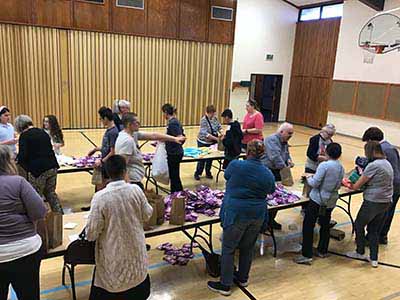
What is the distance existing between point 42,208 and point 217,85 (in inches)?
479

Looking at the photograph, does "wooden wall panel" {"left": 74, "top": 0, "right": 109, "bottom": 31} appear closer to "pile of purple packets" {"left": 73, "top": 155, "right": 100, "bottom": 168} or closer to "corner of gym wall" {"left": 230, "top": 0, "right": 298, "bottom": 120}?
"corner of gym wall" {"left": 230, "top": 0, "right": 298, "bottom": 120}

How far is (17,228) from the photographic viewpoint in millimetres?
2137

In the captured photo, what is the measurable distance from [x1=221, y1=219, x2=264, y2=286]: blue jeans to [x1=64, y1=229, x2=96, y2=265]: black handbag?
47.0 inches

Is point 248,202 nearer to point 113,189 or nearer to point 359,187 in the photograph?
point 113,189

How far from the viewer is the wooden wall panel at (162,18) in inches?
470

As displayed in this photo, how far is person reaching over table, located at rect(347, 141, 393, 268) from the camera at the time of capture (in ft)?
12.4

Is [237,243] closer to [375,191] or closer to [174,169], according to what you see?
[375,191]

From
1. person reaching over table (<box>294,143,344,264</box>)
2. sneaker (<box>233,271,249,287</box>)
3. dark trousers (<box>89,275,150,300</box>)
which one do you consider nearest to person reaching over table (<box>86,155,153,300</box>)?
dark trousers (<box>89,275,150,300</box>)

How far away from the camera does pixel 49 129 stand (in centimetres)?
491

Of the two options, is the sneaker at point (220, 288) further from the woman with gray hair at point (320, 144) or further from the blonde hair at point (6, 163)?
the woman with gray hair at point (320, 144)

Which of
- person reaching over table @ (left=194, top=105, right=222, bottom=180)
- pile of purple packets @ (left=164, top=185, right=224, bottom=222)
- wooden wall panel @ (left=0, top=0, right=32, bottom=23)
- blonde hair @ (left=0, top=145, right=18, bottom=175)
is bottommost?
pile of purple packets @ (left=164, top=185, right=224, bottom=222)

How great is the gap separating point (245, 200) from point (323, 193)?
113 cm

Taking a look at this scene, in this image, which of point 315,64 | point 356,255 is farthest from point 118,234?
point 315,64

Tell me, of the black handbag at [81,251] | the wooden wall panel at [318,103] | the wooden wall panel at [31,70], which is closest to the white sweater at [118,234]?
the black handbag at [81,251]
